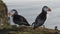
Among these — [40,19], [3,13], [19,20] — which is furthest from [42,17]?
[3,13]

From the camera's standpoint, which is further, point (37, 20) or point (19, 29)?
point (37, 20)

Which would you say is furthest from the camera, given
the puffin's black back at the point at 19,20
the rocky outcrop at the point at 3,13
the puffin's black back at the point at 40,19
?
the rocky outcrop at the point at 3,13

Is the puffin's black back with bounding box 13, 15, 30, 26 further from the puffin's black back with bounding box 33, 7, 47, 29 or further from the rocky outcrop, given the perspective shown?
the puffin's black back with bounding box 33, 7, 47, 29

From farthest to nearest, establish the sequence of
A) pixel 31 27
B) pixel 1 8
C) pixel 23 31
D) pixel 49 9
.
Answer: pixel 1 8, pixel 49 9, pixel 31 27, pixel 23 31

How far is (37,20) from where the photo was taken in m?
12.7

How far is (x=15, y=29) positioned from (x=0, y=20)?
92.5 inches

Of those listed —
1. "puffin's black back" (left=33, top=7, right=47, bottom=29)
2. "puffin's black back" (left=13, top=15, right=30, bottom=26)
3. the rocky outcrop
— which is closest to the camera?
"puffin's black back" (left=33, top=7, right=47, bottom=29)

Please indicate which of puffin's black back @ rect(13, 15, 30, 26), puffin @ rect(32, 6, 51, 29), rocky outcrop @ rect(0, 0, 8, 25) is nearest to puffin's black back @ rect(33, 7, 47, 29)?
puffin @ rect(32, 6, 51, 29)

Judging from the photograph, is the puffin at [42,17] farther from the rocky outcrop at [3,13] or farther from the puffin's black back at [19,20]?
the rocky outcrop at [3,13]

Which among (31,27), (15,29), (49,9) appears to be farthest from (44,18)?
(15,29)

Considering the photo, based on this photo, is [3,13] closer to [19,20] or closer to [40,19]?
[19,20]

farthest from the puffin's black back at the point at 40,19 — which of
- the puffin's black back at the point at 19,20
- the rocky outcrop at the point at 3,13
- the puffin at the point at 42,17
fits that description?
the rocky outcrop at the point at 3,13

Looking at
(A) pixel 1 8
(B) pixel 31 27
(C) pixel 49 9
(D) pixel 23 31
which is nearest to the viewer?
(D) pixel 23 31

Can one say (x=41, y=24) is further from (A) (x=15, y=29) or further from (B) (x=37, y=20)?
(A) (x=15, y=29)
